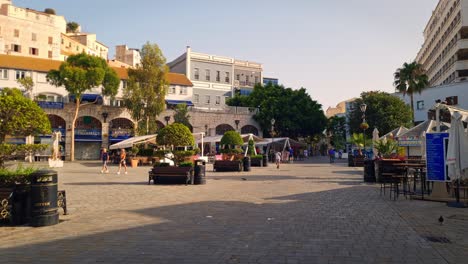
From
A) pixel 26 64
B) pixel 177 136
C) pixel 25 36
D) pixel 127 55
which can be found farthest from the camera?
pixel 127 55

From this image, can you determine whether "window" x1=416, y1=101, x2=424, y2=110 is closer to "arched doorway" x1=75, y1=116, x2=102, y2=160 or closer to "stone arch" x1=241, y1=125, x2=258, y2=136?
"stone arch" x1=241, y1=125, x2=258, y2=136

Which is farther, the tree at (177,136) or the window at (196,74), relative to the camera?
the window at (196,74)

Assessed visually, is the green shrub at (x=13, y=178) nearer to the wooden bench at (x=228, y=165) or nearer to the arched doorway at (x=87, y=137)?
the wooden bench at (x=228, y=165)

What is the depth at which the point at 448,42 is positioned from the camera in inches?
2009

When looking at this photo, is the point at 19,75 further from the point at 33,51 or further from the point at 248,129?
the point at 248,129

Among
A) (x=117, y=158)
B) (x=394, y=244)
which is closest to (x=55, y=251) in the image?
(x=394, y=244)

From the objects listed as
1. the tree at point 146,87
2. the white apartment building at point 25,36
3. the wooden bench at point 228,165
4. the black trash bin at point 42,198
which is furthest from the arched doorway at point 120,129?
the black trash bin at point 42,198

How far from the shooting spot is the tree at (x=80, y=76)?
36.7 meters

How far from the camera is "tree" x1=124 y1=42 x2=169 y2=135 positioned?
38.2 meters

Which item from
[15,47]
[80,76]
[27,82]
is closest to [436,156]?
[80,76]

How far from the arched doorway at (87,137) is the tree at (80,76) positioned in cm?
310

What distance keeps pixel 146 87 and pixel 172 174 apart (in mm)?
25249

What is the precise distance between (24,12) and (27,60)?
3396cm

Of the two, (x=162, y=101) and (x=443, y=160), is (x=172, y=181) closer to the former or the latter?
(x=443, y=160)
